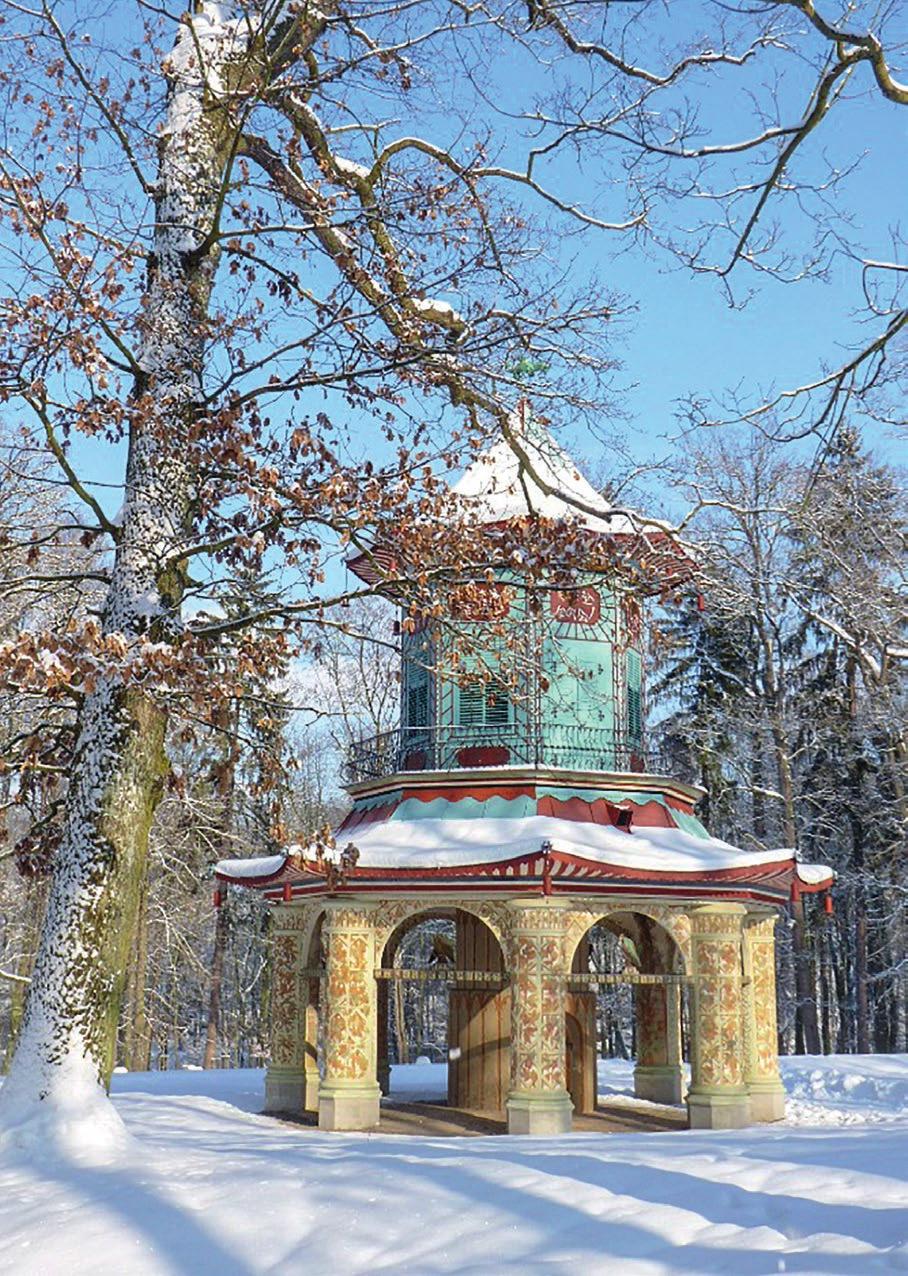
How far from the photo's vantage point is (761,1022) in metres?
15.9

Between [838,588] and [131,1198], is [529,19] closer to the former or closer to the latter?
[131,1198]

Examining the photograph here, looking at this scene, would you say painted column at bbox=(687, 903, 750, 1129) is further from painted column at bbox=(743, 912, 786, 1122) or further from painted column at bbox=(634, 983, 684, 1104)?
painted column at bbox=(634, 983, 684, 1104)

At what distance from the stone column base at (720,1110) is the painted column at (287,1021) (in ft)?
15.4

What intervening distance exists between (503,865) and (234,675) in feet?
18.7

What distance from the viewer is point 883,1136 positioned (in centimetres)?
841

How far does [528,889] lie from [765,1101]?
4.37 meters

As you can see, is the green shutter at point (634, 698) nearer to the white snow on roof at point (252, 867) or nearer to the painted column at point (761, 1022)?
the painted column at point (761, 1022)

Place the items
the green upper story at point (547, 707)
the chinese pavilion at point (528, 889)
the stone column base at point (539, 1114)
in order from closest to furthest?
the stone column base at point (539, 1114)
the chinese pavilion at point (528, 889)
the green upper story at point (547, 707)

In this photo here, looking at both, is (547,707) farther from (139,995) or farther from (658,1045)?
(139,995)

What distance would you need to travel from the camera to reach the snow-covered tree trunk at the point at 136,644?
813 cm

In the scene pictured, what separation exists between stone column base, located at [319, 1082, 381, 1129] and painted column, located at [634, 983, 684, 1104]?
4852mm

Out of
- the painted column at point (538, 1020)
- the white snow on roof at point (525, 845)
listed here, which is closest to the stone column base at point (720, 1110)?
the painted column at point (538, 1020)

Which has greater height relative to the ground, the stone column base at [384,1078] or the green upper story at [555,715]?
the green upper story at [555,715]

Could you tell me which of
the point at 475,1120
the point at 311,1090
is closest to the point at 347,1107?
the point at 475,1120
